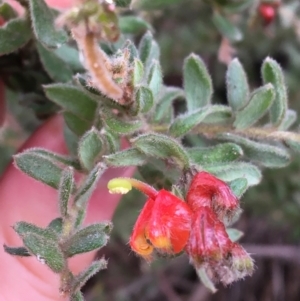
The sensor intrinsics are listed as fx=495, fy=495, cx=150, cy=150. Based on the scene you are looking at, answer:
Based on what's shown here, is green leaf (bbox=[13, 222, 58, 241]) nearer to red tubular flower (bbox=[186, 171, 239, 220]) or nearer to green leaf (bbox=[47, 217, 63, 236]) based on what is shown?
green leaf (bbox=[47, 217, 63, 236])

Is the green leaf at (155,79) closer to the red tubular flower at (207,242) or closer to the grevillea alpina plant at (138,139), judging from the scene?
the grevillea alpina plant at (138,139)

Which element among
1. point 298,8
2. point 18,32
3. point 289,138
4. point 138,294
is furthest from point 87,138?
point 138,294

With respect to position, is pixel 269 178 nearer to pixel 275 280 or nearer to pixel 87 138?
pixel 275 280

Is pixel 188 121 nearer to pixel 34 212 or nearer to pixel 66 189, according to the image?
pixel 66 189

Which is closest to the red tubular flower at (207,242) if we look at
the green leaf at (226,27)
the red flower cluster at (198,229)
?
the red flower cluster at (198,229)

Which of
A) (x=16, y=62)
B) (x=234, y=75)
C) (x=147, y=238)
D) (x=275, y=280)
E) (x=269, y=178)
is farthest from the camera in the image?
(x=275, y=280)
